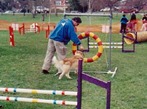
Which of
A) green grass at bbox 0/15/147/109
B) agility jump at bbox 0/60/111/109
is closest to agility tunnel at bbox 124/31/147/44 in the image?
green grass at bbox 0/15/147/109

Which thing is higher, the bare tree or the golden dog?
the bare tree

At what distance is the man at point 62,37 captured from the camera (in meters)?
11.0

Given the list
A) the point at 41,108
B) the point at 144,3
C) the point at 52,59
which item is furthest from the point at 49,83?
the point at 144,3

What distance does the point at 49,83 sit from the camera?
1056cm

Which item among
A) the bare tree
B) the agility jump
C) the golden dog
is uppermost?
the bare tree

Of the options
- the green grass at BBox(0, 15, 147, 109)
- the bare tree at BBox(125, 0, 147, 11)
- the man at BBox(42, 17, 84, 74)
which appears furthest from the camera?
the bare tree at BBox(125, 0, 147, 11)

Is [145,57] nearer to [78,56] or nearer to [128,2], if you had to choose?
[78,56]

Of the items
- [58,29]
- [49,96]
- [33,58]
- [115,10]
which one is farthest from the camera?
[115,10]

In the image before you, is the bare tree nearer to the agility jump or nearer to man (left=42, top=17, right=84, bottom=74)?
man (left=42, top=17, right=84, bottom=74)

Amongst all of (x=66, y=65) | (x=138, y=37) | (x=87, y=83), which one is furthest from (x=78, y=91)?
(x=138, y=37)

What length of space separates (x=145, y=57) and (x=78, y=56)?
5.75 meters

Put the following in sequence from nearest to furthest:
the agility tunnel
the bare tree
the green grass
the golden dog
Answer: the green grass → the golden dog → the agility tunnel → the bare tree

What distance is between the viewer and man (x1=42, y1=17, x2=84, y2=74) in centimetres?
1104

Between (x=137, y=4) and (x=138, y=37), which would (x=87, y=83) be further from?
(x=137, y=4)
